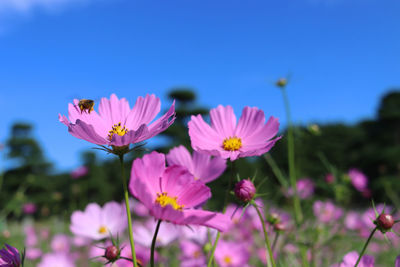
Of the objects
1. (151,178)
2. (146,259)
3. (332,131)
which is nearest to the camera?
(151,178)

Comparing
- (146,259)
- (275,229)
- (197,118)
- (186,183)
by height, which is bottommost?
(146,259)

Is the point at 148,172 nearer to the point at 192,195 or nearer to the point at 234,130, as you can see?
the point at 192,195

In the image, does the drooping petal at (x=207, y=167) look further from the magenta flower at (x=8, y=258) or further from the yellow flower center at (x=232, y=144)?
the magenta flower at (x=8, y=258)

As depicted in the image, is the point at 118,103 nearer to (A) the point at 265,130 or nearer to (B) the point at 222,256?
(A) the point at 265,130

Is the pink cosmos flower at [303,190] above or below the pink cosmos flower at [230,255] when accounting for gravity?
above

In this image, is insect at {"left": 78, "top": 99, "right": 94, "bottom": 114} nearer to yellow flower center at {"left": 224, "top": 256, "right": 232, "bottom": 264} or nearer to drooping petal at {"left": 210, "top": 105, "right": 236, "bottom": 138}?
drooping petal at {"left": 210, "top": 105, "right": 236, "bottom": 138}

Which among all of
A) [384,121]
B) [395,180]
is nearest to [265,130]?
[395,180]

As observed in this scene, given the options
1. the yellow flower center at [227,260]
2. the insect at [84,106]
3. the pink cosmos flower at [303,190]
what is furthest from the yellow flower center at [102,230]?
the pink cosmos flower at [303,190]

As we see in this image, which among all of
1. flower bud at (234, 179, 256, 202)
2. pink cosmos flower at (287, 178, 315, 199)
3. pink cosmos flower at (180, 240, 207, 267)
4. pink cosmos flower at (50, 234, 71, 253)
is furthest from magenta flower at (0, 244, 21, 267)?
pink cosmos flower at (50, 234, 71, 253)
